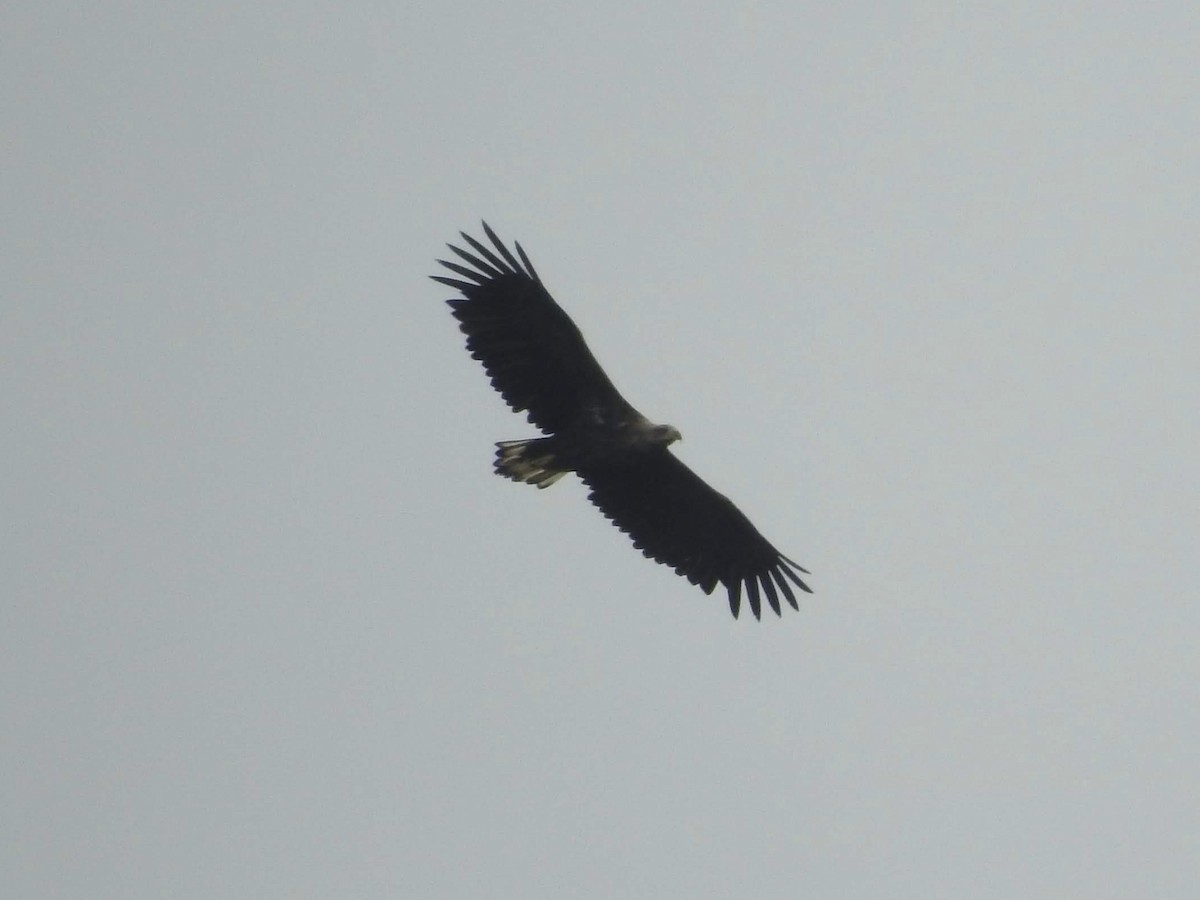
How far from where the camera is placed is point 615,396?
18203 millimetres

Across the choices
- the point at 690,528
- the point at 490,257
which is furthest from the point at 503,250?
the point at 690,528

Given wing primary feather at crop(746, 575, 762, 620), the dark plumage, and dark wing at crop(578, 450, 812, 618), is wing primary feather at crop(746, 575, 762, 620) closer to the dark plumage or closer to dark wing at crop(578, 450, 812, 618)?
dark wing at crop(578, 450, 812, 618)

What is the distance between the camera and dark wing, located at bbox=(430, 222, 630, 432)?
58.6ft

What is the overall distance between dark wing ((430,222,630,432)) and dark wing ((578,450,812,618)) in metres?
0.96

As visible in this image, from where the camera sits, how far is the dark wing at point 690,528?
19.2 meters

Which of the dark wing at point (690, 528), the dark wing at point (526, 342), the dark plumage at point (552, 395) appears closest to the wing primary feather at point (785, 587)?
the dark wing at point (690, 528)

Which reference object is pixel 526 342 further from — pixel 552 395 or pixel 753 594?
pixel 753 594

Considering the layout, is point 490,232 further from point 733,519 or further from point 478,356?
point 733,519

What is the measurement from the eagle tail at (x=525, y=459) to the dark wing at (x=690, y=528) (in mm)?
691

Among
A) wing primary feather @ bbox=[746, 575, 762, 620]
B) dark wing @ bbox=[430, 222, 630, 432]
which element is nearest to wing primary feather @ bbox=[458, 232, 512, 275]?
dark wing @ bbox=[430, 222, 630, 432]

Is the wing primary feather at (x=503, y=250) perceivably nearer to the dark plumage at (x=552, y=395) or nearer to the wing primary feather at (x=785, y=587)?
the dark plumage at (x=552, y=395)

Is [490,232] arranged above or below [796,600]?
above

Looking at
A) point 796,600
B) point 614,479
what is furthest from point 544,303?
point 796,600

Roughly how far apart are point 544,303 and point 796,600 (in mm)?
4895
